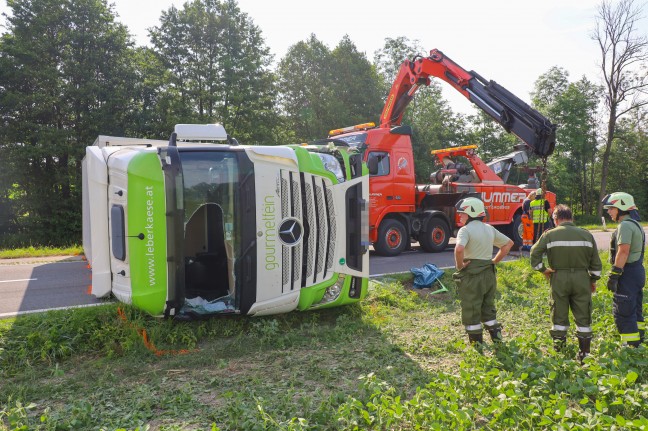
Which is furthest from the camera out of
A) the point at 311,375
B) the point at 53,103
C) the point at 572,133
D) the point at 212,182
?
the point at 572,133

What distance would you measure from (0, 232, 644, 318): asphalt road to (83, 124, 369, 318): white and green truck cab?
7.29 ft

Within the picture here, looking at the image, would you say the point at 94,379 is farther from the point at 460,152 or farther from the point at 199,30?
the point at 199,30

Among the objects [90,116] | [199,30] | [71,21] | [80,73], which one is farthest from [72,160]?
[199,30]

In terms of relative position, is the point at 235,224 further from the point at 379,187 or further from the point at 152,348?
the point at 379,187

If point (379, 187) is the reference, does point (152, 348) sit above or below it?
below

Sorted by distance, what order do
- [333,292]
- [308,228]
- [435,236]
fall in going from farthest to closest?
1. [435,236]
2. [333,292]
3. [308,228]

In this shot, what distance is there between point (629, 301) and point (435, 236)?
305 inches

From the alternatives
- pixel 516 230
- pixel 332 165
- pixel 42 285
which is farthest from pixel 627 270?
pixel 516 230

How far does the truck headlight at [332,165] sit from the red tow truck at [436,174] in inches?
143

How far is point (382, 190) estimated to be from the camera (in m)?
11.7

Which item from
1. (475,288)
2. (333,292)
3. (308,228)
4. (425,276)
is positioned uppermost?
(308,228)

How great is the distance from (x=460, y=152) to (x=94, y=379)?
40.5 ft

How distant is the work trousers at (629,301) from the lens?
509 cm

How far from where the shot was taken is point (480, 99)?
1131 centimetres
